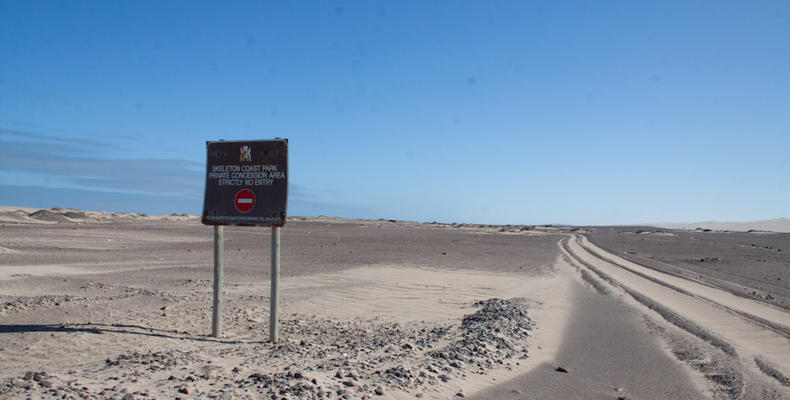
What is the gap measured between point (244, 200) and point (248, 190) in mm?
151

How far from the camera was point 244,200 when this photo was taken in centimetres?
739

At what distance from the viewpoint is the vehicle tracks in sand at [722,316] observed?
7.64 metres

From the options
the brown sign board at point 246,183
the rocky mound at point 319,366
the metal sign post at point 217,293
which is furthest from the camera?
the metal sign post at point 217,293

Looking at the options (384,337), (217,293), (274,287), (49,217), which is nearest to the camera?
(274,287)

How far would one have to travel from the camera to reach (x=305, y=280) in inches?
606

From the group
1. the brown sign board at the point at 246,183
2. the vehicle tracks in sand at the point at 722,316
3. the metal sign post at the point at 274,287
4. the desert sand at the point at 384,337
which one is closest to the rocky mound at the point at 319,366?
the desert sand at the point at 384,337

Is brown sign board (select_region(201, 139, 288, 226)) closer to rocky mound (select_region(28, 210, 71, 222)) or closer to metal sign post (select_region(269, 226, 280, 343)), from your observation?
metal sign post (select_region(269, 226, 280, 343))

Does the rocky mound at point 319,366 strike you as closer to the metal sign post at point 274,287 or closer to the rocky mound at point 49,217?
the metal sign post at point 274,287

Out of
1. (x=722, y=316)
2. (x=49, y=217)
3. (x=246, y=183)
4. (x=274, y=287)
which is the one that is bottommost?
(x=722, y=316)

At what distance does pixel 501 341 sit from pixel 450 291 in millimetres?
6451

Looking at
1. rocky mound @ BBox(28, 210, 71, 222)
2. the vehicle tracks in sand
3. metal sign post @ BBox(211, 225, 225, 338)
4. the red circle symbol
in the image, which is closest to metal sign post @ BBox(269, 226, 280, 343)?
the red circle symbol

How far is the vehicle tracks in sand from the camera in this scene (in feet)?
25.1

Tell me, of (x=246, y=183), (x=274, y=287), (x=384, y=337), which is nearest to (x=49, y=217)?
(x=246, y=183)

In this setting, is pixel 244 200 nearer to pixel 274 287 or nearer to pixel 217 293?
pixel 274 287
